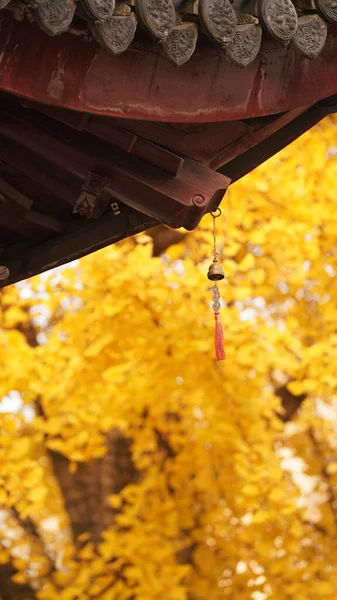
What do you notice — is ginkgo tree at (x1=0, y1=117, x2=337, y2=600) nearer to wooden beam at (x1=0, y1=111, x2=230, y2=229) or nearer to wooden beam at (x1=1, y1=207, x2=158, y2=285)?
wooden beam at (x1=1, y1=207, x2=158, y2=285)

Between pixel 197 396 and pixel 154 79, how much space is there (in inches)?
184

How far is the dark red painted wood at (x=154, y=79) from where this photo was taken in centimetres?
235

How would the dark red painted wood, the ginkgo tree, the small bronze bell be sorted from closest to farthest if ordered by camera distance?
the dark red painted wood → the small bronze bell → the ginkgo tree

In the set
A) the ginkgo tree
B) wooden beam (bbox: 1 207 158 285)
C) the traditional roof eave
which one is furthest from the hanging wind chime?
the ginkgo tree

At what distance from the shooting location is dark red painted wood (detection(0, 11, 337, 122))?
7.72 ft

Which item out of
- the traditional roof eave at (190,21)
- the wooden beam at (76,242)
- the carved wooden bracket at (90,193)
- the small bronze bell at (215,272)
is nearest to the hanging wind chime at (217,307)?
the small bronze bell at (215,272)

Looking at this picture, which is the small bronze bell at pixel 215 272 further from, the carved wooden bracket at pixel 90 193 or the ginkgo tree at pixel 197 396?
the ginkgo tree at pixel 197 396

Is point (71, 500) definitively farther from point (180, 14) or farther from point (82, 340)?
point (180, 14)

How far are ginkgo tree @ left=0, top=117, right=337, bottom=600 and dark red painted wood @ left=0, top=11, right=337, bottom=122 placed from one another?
13.0ft

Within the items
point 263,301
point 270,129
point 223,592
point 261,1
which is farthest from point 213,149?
point 223,592

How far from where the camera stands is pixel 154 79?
8.30ft

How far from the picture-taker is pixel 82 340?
7508mm

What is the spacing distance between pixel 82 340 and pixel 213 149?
4750 mm

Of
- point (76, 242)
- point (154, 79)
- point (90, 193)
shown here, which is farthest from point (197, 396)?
point (154, 79)
